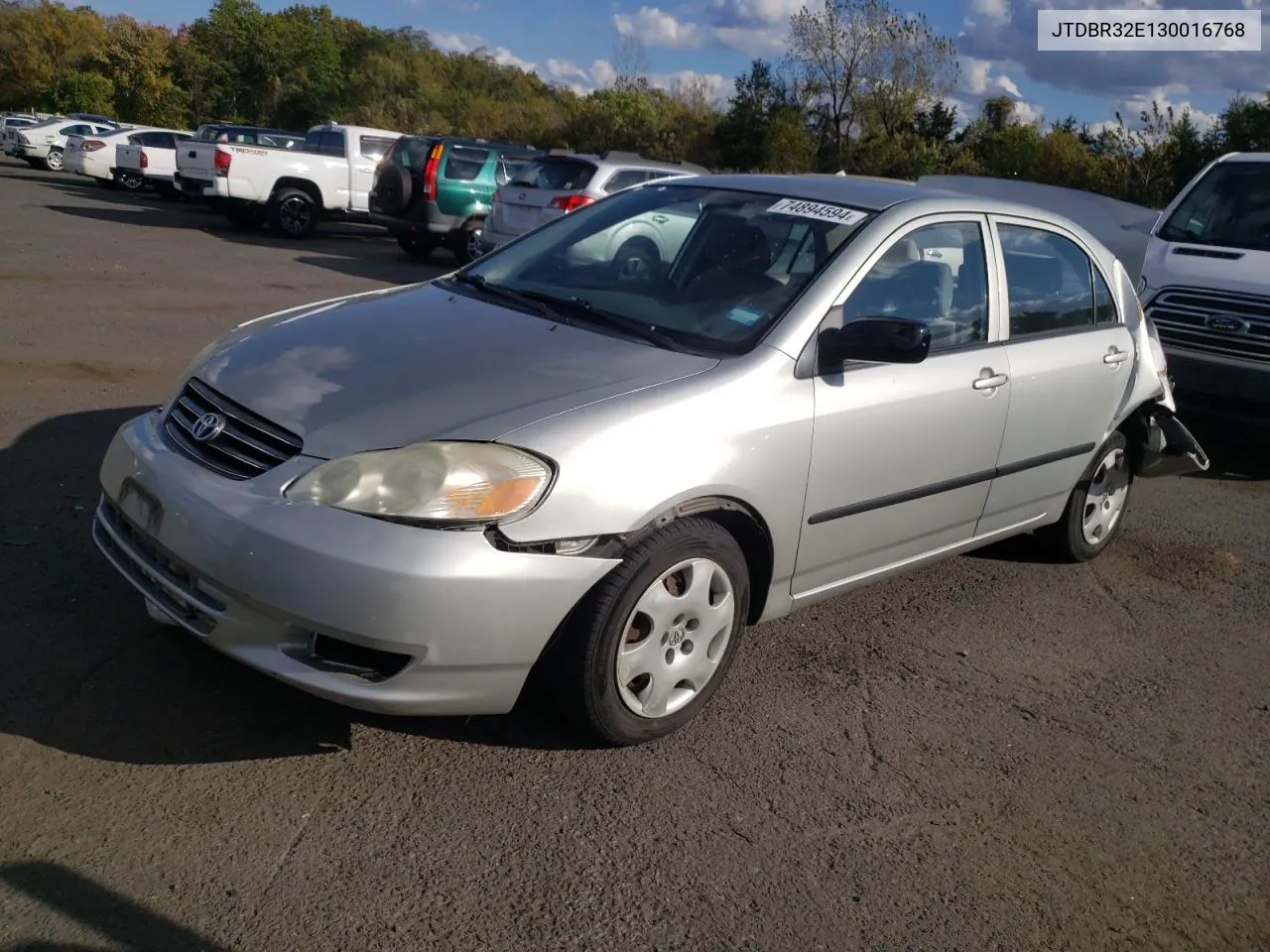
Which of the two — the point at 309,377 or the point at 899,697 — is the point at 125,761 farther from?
the point at 899,697

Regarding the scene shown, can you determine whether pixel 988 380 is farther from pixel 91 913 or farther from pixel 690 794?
pixel 91 913

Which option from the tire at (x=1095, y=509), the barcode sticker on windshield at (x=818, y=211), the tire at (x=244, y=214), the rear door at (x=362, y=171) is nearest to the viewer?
the barcode sticker on windshield at (x=818, y=211)

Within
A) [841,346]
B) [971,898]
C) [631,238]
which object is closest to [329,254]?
[631,238]

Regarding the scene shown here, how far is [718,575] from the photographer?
3396 mm

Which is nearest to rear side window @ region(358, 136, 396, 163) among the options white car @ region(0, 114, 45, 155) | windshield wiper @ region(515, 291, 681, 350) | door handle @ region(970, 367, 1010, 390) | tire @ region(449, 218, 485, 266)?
tire @ region(449, 218, 485, 266)

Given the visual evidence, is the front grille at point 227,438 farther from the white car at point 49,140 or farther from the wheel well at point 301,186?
the white car at point 49,140

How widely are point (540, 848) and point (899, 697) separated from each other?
1.57m

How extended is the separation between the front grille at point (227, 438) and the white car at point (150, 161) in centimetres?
2145

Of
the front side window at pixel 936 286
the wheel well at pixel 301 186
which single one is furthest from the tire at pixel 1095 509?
the wheel well at pixel 301 186

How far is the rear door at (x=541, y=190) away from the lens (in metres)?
13.2

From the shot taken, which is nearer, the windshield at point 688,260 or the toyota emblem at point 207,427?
the toyota emblem at point 207,427

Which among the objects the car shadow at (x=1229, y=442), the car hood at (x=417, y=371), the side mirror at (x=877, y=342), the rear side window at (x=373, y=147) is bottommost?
the car shadow at (x=1229, y=442)

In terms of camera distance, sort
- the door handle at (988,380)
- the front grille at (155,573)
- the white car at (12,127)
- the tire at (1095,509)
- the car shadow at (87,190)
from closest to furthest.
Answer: the front grille at (155,573), the door handle at (988,380), the tire at (1095,509), the car shadow at (87,190), the white car at (12,127)

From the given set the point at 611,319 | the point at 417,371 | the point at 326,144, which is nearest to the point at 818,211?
the point at 611,319
